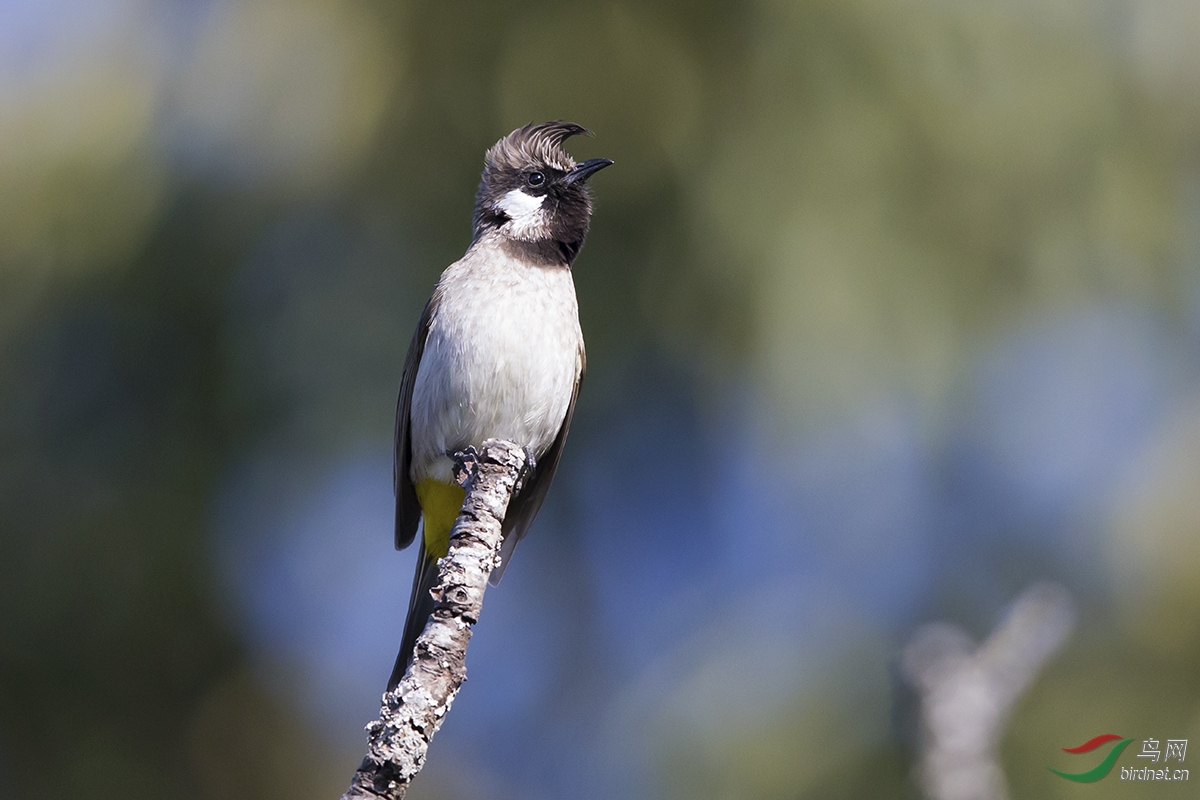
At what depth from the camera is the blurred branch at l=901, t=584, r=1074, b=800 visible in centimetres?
104

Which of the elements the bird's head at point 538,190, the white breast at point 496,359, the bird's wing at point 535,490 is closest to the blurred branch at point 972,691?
the white breast at point 496,359

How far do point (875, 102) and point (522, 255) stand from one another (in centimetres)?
175

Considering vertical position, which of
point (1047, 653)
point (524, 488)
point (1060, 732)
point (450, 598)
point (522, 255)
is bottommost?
point (1047, 653)

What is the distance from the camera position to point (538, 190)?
4219 mm

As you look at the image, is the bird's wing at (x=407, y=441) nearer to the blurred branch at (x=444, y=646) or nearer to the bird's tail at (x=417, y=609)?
the bird's tail at (x=417, y=609)

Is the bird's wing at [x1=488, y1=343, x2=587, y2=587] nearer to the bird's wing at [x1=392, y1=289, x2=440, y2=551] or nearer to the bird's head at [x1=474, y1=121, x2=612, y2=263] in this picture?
the bird's wing at [x1=392, y1=289, x2=440, y2=551]

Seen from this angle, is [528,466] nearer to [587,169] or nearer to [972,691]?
[587,169]

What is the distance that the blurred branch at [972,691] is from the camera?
104cm

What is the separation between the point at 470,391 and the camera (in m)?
3.71

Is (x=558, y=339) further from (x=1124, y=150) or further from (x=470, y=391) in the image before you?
(x=1124, y=150)

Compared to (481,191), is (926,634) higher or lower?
lower

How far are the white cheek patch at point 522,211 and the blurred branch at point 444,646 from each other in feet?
4.66

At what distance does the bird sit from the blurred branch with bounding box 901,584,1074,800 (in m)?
2.35

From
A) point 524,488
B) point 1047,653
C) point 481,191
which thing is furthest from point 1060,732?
point 481,191
